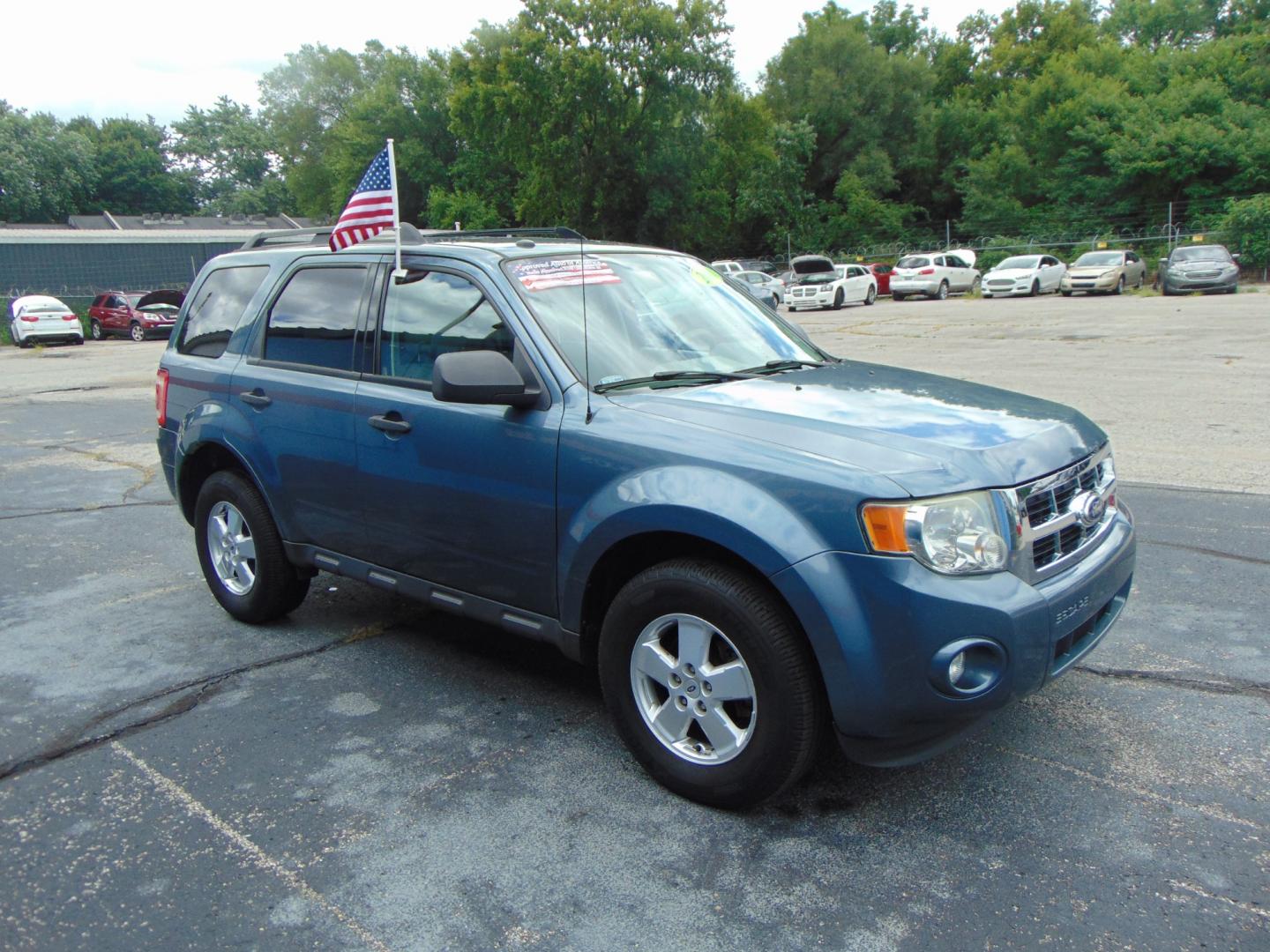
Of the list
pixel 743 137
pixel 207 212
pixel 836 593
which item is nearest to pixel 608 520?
pixel 836 593

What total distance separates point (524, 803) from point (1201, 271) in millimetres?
33704

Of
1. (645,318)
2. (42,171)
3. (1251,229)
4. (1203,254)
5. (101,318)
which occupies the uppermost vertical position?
(42,171)

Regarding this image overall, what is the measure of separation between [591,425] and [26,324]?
35.1 metres

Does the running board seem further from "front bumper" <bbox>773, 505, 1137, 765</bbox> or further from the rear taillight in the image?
the rear taillight

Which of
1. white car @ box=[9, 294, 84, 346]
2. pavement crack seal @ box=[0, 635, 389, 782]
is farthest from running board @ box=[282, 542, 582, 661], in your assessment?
white car @ box=[9, 294, 84, 346]

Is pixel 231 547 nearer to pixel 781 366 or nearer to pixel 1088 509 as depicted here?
pixel 781 366

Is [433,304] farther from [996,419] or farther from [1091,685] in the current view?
[1091,685]

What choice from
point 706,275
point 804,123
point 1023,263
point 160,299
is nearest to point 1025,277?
point 1023,263

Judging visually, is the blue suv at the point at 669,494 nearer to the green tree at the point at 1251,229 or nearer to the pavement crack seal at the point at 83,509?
the pavement crack seal at the point at 83,509

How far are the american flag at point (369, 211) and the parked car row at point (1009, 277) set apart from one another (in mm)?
27936

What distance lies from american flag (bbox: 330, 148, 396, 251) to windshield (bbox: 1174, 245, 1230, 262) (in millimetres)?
32954

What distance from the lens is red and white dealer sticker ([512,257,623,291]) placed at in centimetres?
394

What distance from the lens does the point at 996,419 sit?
341 cm

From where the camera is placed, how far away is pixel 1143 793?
10.7ft
